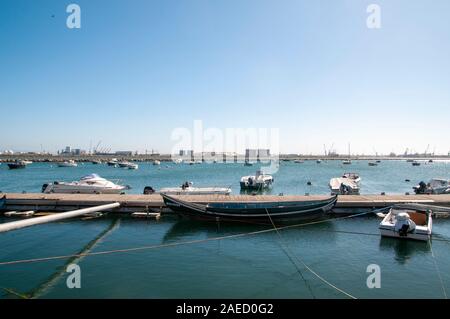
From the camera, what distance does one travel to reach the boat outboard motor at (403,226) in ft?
73.2

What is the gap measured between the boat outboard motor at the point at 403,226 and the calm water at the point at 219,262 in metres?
0.83

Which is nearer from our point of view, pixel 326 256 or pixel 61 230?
pixel 326 256

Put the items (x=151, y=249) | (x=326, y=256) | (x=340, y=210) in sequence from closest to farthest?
(x=326, y=256)
(x=151, y=249)
(x=340, y=210)

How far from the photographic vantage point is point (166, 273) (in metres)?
17.2

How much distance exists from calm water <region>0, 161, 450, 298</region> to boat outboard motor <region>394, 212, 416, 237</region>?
83 centimetres

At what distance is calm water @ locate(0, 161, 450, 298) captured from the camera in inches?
601

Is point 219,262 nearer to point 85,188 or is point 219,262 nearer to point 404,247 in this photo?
point 404,247

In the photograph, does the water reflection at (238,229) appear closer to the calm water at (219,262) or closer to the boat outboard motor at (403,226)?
the calm water at (219,262)

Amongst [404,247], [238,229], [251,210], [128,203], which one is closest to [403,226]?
[404,247]

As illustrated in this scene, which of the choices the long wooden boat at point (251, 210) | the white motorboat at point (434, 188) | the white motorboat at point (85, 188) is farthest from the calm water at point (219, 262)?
the white motorboat at point (434, 188)

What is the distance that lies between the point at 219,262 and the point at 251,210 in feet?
31.6
